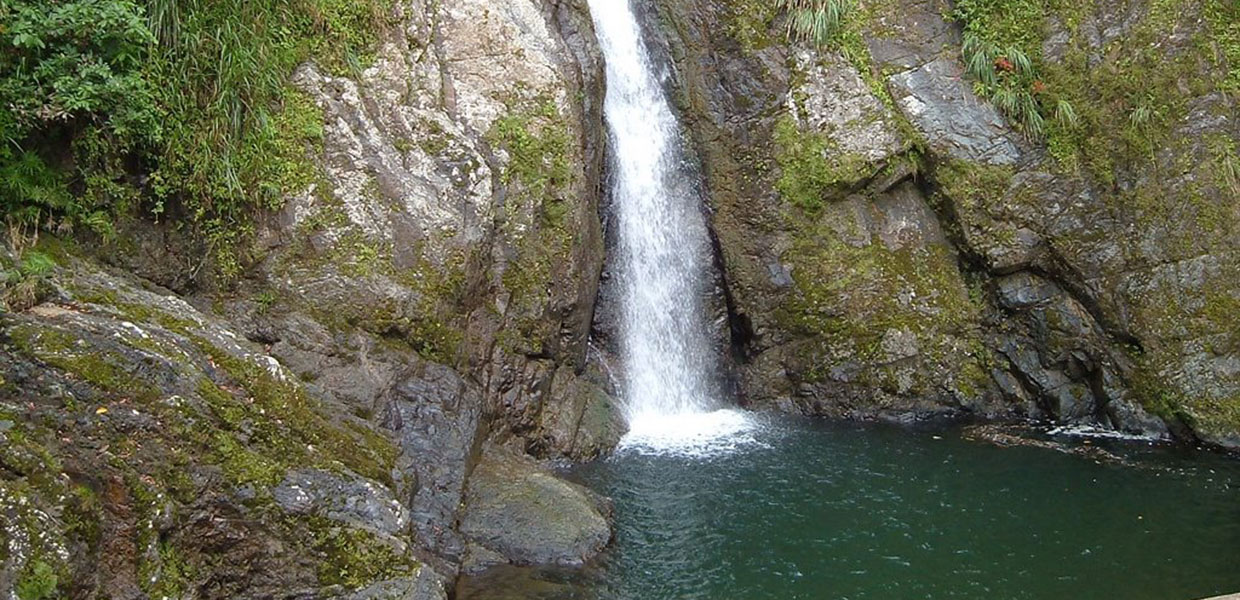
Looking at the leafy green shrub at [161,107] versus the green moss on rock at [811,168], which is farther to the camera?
the green moss on rock at [811,168]

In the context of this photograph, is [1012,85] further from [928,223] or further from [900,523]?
[900,523]

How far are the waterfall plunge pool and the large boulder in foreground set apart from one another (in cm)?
22

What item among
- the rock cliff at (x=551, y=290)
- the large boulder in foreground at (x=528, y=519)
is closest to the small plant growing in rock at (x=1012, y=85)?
the rock cliff at (x=551, y=290)

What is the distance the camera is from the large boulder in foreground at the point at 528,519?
8.09m

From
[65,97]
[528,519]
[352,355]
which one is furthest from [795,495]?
[65,97]

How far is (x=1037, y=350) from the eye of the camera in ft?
42.9

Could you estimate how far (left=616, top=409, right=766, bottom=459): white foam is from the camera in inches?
452

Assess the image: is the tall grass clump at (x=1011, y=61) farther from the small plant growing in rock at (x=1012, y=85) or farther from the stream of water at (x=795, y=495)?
the stream of water at (x=795, y=495)

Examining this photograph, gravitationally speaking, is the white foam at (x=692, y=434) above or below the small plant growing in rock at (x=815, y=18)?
below

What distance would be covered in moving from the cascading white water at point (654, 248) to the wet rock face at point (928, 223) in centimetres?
52

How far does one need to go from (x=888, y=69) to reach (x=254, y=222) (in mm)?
9409

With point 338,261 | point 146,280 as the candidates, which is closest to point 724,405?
point 338,261

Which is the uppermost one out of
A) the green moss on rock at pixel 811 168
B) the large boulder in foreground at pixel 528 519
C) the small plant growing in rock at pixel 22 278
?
the green moss on rock at pixel 811 168

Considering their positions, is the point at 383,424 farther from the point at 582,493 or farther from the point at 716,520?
the point at 716,520
